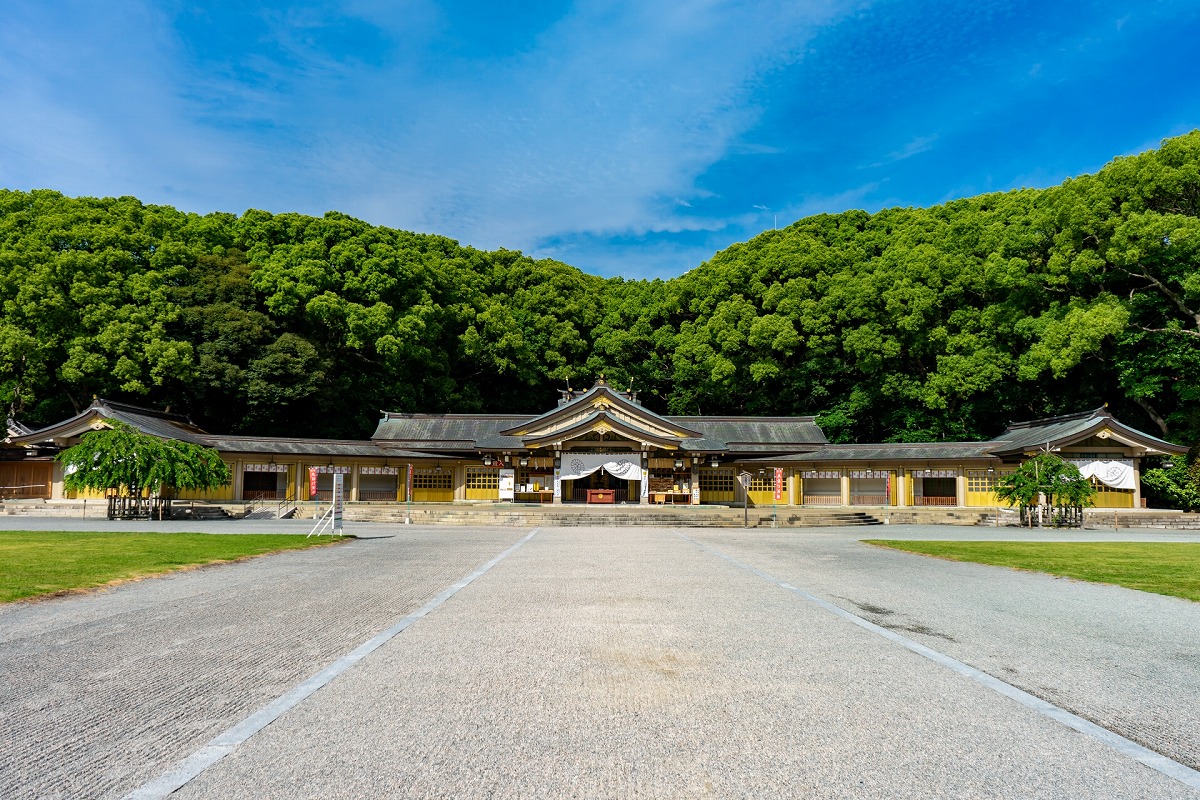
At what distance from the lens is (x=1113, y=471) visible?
3052cm

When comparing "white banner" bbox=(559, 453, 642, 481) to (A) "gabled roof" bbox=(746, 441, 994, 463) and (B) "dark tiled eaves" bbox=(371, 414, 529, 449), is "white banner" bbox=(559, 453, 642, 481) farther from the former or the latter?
(A) "gabled roof" bbox=(746, 441, 994, 463)

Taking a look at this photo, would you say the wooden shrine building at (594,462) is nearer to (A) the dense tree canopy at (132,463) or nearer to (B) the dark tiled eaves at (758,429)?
(B) the dark tiled eaves at (758,429)

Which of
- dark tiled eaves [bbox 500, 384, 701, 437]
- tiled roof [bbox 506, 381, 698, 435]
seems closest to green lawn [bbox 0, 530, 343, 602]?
dark tiled eaves [bbox 500, 384, 701, 437]

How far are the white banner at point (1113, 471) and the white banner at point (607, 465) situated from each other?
1866 centimetres

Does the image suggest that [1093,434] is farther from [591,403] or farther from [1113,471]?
[591,403]

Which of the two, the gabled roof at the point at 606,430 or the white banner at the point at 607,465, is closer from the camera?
the gabled roof at the point at 606,430

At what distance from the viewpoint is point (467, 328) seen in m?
42.7

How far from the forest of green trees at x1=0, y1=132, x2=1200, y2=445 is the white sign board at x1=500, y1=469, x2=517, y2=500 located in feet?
29.3

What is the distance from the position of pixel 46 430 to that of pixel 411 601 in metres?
29.8

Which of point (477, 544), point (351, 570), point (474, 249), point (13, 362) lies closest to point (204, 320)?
point (13, 362)

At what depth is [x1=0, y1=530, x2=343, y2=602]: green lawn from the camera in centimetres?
970

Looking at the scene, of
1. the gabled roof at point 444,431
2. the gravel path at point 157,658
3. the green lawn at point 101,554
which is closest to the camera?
the gravel path at point 157,658

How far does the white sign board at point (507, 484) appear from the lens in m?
35.4

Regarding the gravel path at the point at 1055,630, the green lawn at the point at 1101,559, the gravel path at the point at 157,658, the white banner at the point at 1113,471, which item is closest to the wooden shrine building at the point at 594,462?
the white banner at the point at 1113,471
